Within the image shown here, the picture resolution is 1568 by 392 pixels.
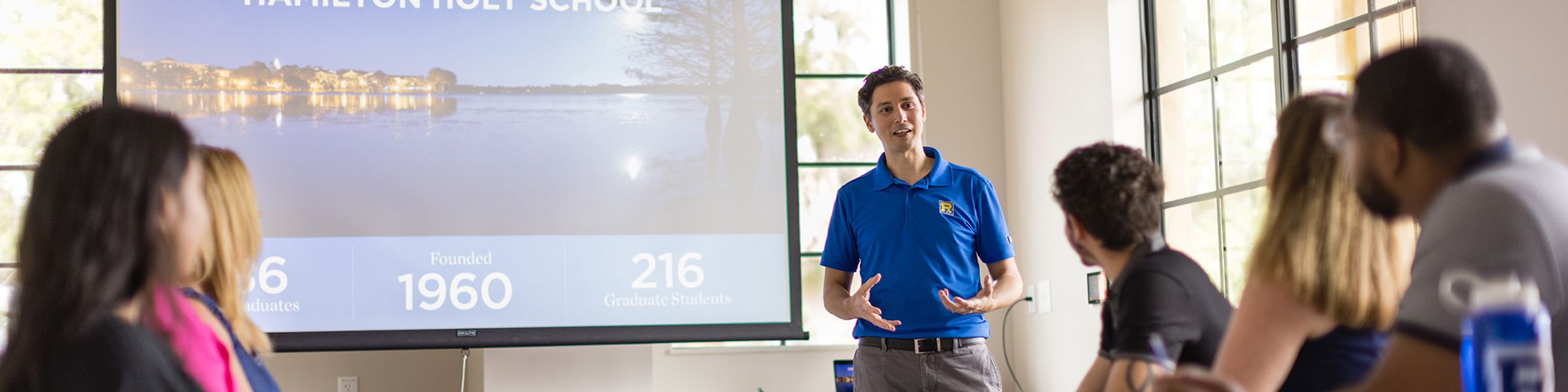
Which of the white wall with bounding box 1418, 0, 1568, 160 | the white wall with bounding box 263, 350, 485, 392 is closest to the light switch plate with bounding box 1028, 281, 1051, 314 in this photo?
the white wall with bounding box 263, 350, 485, 392

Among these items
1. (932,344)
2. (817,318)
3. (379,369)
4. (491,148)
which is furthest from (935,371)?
(379,369)

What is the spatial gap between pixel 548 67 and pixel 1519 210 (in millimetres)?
3134

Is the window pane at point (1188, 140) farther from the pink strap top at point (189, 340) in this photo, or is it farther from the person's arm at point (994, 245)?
the pink strap top at point (189, 340)

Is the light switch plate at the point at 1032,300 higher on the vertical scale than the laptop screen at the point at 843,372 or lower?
higher

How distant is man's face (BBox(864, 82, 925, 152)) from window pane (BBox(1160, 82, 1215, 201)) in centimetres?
126

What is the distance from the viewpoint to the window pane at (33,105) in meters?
4.30

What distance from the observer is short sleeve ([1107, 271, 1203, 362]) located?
140 centimetres

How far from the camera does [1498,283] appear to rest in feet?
2.89

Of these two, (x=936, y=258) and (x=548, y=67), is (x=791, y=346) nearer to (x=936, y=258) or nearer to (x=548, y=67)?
(x=548, y=67)

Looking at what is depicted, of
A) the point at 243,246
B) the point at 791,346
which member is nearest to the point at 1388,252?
the point at 243,246

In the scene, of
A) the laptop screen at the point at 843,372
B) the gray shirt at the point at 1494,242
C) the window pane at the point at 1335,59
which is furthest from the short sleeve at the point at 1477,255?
the laptop screen at the point at 843,372

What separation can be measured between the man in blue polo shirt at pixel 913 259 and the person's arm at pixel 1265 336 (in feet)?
4.40

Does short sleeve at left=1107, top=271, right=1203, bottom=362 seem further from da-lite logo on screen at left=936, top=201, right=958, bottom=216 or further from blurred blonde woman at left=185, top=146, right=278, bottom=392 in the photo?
da-lite logo on screen at left=936, top=201, right=958, bottom=216

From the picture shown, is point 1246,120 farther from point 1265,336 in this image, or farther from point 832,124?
point 1265,336
